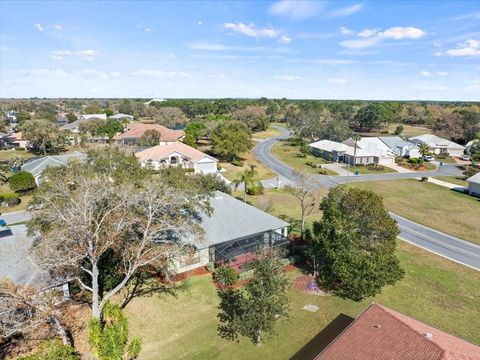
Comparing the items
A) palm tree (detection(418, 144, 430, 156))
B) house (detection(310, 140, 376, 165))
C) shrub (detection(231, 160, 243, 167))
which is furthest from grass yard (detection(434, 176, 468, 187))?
shrub (detection(231, 160, 243, 167))

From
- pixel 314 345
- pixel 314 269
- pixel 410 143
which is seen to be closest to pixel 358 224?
pixel 314 269

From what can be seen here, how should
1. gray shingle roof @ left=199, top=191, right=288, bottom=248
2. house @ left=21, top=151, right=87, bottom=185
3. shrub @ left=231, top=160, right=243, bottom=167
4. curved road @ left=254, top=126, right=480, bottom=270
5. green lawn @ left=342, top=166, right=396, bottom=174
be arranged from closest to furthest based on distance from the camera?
gray shingle roof @ left=199, top=191, right=288, bottom=248
curved road @ left=254, top=126, right=480, bottom=270
house @ left=21, top=151, right=87, bottom=185
green lawn @ left=342, top=166, right=396, bottom=174
shrub @ left=231, top=160, right=243, bottom=167

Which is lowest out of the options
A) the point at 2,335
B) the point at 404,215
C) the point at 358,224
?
the point at 404,215

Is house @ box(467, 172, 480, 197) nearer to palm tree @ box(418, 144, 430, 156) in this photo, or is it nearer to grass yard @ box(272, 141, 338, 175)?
grass yard @ box(272, 141, 338, 175)

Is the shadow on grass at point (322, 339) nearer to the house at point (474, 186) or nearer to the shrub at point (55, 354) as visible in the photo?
the shrub at point (55, 354)

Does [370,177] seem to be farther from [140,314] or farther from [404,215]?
[140,314]

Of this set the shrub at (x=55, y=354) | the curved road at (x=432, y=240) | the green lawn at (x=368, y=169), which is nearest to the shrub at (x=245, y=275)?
the shrub at (x=55, y=354)
